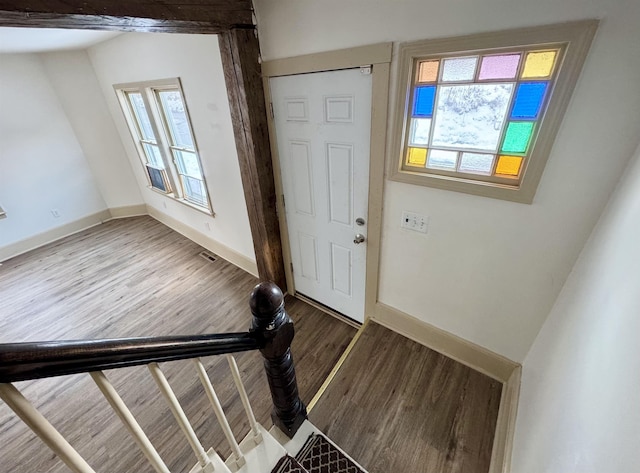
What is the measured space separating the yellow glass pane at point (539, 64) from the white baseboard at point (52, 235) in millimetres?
5674

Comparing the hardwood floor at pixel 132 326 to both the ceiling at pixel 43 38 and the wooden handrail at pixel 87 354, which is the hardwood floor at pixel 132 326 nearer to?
the wooden handrail at pixel 87 354

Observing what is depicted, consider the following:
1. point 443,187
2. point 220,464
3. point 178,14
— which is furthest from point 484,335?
point 178,14

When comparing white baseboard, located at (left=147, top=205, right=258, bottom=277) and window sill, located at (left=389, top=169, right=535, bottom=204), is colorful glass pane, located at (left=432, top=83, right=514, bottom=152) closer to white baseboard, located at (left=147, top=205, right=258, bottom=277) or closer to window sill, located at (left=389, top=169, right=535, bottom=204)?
window sill, located at (left=389, top=169, right=535, bottom=204)

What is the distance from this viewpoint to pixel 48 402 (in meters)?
1.98

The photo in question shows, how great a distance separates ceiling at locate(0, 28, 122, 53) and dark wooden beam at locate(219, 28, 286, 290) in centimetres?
163

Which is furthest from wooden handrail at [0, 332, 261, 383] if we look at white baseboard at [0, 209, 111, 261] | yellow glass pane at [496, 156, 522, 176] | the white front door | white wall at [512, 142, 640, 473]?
white baseboard at [0, 209, 111, 261]

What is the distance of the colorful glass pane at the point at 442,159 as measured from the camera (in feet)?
4.92

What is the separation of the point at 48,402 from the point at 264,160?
2404mm

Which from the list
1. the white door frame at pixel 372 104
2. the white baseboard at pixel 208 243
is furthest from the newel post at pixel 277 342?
the white baseboard at pixel 208 243

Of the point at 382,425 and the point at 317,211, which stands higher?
the point at 317,211

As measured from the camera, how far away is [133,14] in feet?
4.38

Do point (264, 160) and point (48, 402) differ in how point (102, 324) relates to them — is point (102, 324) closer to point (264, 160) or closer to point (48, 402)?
point (48, 402)

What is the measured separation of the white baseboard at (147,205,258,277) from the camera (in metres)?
3.22

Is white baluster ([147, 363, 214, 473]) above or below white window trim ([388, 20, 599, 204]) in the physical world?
below
